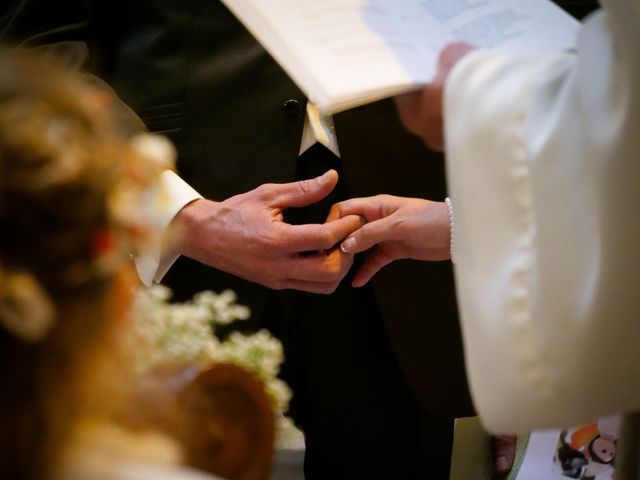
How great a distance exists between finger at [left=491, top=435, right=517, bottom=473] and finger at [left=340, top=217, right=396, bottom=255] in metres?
0.75

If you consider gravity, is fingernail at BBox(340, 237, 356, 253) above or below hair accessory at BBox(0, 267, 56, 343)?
below

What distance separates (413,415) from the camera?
1482 millimetres

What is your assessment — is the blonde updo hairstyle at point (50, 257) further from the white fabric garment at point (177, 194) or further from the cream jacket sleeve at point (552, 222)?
the white fabric garment at point (177, 194)

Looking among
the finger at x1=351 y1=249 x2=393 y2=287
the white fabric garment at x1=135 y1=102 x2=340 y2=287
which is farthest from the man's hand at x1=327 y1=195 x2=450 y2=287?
the white fabric garment at x1=135 y1=102 x2=340 y2=287

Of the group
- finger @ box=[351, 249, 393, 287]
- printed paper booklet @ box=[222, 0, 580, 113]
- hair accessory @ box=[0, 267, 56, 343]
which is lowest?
finger @ box=[351, 249, 393, 287]

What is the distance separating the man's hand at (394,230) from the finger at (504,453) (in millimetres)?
668

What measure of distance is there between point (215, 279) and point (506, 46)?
2.52 ft

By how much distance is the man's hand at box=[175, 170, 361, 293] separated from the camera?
121 centimetres

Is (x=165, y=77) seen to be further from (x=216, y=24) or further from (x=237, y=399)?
(x=237, y=399)

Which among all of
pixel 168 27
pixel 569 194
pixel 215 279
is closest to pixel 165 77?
pixel 168 27

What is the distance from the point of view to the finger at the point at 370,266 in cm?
127

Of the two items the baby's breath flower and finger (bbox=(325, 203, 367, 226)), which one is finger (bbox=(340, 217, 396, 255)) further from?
the baby's breath flower

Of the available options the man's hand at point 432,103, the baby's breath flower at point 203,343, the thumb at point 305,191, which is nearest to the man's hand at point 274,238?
the thumb at point 305,191

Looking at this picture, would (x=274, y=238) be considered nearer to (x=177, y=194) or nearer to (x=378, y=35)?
(x=177, y=194)
